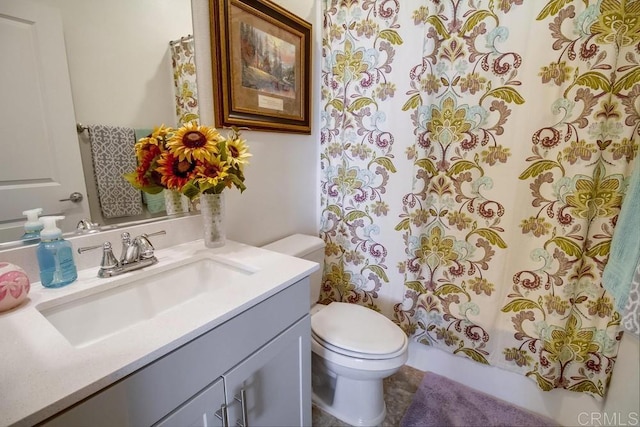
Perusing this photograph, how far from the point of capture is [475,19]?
120 centimetres

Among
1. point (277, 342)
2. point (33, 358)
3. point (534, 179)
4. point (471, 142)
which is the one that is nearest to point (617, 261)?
point (534, 179)

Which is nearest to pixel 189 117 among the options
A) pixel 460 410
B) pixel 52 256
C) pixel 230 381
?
pixel 52 256

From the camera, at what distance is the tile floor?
1.33 metres

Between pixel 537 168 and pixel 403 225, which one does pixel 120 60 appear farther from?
pixel 537 168

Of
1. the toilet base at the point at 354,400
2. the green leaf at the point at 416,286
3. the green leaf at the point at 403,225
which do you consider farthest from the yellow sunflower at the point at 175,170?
the green leaf at the point at 416,286

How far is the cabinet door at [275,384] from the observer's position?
29.6 inches

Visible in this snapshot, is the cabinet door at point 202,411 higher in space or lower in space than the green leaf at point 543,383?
higher

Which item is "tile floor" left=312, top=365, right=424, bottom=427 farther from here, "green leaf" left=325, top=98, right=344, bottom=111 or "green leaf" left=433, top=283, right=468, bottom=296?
"green leaf" left=325, top=98, right=344, bottom=111

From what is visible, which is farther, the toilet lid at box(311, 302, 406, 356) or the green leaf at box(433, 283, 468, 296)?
the green leaf at box(433, 283, 468, 296)

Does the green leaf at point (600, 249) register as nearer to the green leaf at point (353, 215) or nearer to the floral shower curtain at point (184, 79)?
the green leaf at point (353, 215)

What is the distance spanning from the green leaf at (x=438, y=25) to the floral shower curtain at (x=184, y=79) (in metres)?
1.00

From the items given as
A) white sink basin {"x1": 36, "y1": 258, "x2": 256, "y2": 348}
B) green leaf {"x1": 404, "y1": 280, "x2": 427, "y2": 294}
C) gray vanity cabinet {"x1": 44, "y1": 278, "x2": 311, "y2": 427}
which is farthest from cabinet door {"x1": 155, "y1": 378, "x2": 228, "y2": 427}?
green leaf {"x1": 404, "y1": 280, "x2": 427, "y2": 294}

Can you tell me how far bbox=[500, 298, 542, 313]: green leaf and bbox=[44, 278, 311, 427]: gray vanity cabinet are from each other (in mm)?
939

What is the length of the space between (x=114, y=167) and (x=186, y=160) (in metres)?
0.25
